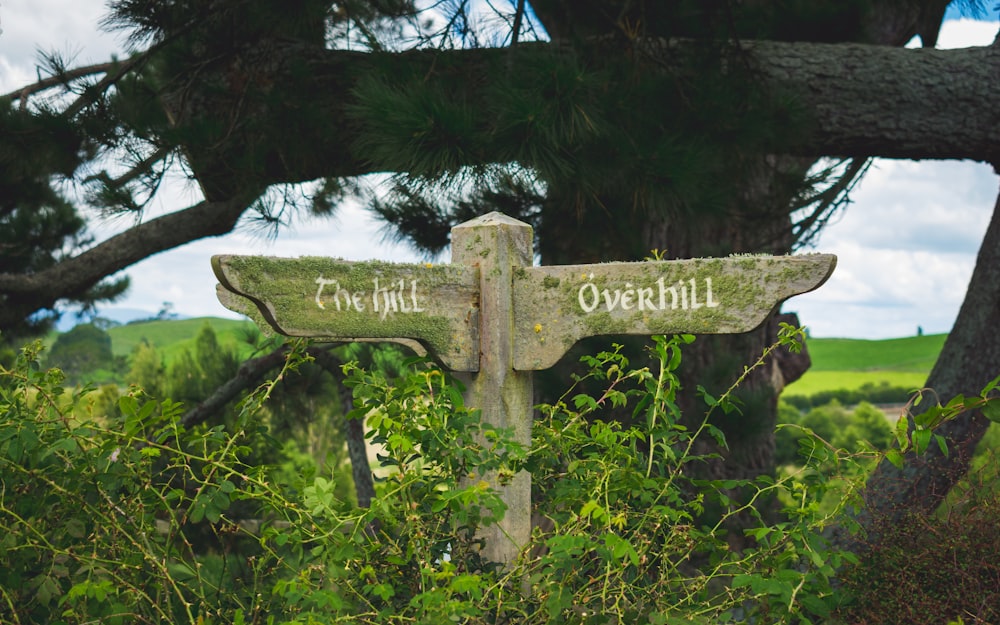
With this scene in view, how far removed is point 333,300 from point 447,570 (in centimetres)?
54

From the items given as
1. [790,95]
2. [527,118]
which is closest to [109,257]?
[527,118]

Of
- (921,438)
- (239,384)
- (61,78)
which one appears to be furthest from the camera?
(239,384)

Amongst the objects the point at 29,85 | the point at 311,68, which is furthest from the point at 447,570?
the point at 29,85

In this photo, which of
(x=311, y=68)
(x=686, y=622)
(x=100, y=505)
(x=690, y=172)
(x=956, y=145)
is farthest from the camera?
(x=956, y=145)

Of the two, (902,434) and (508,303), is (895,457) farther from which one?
(508,303)

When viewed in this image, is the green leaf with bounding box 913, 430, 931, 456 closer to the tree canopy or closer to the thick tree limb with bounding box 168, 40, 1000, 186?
the tree canopy

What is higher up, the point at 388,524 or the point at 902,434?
the point at 902,434

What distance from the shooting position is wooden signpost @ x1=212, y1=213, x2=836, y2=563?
5.10ft

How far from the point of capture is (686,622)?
134 cm

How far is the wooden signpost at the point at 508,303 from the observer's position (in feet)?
5.10

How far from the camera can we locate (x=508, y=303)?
168 cm

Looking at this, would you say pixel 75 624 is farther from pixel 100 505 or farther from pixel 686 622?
pixel 686 622

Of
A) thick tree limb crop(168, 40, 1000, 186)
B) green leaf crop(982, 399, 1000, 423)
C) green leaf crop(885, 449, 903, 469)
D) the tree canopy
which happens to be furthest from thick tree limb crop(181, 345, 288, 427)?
green leaf crop(982, 399, 1000, 423)

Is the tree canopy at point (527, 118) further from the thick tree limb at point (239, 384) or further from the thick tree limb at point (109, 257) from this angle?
the thick tree limb at point (239, 384)
